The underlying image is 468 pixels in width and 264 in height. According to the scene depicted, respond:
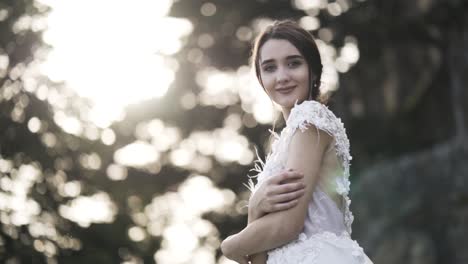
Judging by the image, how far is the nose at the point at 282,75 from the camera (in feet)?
9.39

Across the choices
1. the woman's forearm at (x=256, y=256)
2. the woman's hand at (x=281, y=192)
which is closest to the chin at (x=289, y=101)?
the woman's hand at (x=281, y=192)

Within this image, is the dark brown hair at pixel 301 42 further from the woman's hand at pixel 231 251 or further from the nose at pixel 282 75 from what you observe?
the woman's hand at pixel 231 251

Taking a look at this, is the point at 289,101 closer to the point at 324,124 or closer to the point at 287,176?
the point at 324,124

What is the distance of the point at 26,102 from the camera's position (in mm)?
7953

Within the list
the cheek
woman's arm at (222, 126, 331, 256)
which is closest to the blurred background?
the cheek

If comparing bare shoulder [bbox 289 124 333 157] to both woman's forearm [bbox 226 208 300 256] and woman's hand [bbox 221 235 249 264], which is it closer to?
woman's forearm [bbox 226 208 300 256]

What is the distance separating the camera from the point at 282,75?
9.39ft

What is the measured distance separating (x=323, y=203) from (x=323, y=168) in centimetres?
13

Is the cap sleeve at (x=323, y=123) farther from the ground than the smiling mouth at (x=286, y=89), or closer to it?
closer to it

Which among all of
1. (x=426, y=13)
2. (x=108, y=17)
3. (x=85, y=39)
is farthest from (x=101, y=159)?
(x=426, y=13)

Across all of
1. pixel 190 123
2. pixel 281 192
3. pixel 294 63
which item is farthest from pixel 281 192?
pixel 190 123

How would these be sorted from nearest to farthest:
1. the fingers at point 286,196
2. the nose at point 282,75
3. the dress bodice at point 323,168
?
1. the fingers at point 286,196
2. the dress bodice at point 323,168
3. the nose at point 282,75

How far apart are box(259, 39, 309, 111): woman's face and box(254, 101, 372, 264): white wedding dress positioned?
0.31ft

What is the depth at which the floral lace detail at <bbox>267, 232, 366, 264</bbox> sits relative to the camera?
2688mm
